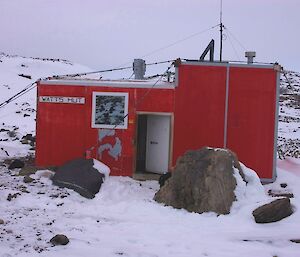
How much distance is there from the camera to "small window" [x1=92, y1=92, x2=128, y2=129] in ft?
45.8

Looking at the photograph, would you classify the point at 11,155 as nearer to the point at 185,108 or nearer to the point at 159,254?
the point at 185,108

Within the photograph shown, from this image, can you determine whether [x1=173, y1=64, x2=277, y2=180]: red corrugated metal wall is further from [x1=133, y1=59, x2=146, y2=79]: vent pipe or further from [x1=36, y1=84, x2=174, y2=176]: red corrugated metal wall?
[x1=133, y1=59, x2=146, y2=79]: vent pipe

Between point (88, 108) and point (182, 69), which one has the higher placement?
point (182, 69)

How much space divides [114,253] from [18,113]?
29.6 metres

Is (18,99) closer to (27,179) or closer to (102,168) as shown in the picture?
(102,168)

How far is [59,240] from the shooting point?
730 centimetres

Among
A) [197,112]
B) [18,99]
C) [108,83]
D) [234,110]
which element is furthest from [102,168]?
[18,99]

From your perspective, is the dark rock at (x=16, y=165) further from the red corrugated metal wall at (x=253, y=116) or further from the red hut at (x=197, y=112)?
the red corrugated metal wall at (x=253, y=116)

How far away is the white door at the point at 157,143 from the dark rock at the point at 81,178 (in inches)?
100.0

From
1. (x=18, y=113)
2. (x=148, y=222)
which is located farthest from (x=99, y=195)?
(x=18, y=113)

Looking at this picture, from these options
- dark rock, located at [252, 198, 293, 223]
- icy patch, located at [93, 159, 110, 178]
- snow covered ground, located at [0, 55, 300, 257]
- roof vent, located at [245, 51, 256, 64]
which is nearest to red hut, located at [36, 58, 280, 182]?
icy patch, located at [93, 159, 110, 178]

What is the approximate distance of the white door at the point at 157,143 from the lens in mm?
14273

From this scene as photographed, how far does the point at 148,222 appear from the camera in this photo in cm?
899

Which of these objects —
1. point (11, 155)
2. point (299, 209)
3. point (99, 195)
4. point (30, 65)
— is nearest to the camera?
point (299, 209)
